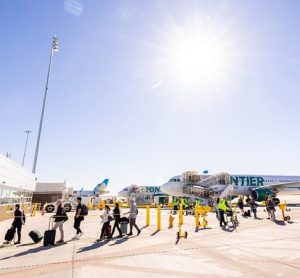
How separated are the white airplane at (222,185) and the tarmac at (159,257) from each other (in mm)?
27716

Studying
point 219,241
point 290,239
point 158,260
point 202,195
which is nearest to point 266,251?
point 219,241

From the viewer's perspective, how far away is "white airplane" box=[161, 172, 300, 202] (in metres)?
39.5

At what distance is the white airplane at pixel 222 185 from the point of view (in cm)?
3950

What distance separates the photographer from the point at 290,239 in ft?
37.8

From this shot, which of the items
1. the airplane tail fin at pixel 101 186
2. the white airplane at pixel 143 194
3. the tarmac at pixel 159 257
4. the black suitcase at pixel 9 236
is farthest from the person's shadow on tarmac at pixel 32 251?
the airplane tail fin at pixel 101 186

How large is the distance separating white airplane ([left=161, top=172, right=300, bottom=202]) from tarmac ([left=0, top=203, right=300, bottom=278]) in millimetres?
27716

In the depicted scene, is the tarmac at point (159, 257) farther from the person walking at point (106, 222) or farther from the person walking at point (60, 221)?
the person walking at point (106, 222)

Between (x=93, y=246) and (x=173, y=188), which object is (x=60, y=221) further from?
(x=173, y=188)

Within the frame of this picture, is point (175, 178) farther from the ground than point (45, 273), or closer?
farther from the ground

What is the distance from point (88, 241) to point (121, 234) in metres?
1.93

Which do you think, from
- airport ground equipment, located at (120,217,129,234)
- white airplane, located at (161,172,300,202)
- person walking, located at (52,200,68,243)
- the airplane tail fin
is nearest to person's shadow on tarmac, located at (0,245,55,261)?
person walking, located at (52,200,68,243)

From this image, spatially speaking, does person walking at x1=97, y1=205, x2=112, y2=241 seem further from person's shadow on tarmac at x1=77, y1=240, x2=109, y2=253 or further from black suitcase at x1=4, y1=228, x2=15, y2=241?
black suitcase at x1=4, y1=228, x2=15, y2=241

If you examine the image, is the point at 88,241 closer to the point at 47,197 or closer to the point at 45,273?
the point at 45,273

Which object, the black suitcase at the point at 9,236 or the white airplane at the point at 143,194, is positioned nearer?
the black suitcase at the point at 9,236
